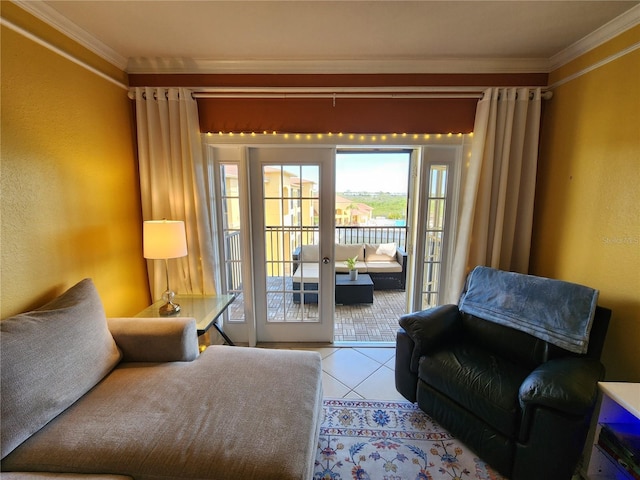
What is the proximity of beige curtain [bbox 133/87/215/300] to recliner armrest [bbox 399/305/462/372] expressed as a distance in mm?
1696

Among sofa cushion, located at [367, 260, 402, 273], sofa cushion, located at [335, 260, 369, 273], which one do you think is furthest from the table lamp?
sofa cushion, located at [367, 260, 402, 273]

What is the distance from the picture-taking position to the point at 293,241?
2.50 metres

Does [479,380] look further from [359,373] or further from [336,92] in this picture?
[336,92]

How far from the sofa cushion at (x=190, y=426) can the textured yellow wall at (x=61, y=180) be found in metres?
0.73

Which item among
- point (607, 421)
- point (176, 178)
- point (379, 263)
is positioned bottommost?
point (607, 421)

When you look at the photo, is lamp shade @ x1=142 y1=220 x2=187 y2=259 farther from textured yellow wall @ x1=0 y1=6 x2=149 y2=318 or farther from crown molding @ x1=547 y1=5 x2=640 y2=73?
crown molding @ x1=547 y1=5 x2=640 y2=73

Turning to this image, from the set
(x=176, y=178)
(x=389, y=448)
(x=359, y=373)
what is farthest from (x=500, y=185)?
(x=176, y=178)

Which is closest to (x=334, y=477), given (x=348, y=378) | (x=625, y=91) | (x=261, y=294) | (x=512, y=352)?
(x=348, y=378)

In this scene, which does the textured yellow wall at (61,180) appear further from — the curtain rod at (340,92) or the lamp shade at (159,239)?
the curtain rod at (340,92)

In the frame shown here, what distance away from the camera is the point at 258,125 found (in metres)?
2.25

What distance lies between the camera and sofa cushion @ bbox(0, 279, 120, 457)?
3.42ft

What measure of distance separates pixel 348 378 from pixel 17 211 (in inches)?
94.0

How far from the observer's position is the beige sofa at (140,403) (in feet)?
3.32

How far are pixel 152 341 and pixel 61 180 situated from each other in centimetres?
114
